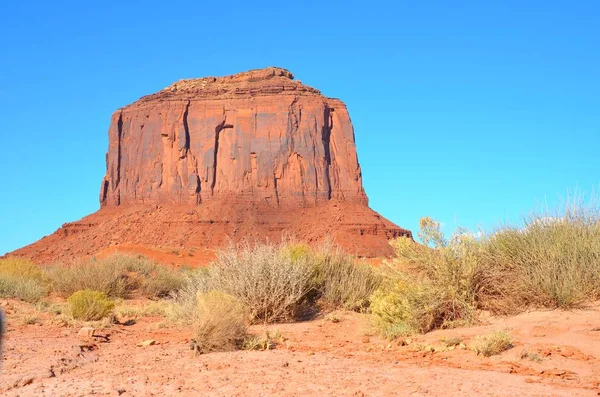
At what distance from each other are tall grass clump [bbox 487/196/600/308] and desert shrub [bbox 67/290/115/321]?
25.5 ft

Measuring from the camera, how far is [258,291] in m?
11.4

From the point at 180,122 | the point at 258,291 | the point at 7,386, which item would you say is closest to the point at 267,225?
the point at 180,122

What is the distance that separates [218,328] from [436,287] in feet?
10.7

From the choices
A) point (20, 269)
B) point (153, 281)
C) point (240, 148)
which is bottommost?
point (153, 281)

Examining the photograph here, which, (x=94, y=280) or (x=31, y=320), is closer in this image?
(x=31, y=320)

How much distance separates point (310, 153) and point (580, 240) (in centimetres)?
6673

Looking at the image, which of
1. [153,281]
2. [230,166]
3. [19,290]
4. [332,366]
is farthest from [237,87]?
[332,366]

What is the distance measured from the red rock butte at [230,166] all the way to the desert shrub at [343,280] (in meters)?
49.8

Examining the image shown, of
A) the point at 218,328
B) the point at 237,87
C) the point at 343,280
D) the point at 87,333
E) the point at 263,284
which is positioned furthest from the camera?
the point at 237,87

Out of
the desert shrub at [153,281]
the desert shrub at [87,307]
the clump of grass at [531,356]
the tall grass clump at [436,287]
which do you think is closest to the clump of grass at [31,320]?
the desert shrub at [87,307]

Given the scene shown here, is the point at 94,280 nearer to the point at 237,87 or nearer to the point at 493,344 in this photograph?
the point at 493,344

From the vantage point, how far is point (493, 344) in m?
7.39

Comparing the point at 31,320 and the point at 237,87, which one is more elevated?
the point at 237,87

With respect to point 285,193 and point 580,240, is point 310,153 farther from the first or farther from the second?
point 580,240
